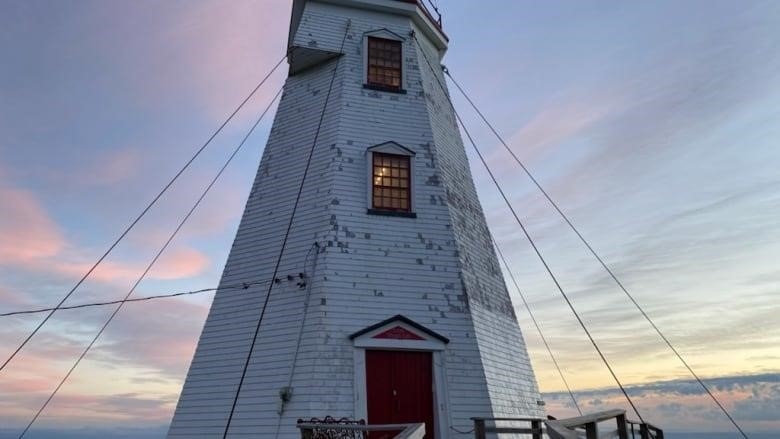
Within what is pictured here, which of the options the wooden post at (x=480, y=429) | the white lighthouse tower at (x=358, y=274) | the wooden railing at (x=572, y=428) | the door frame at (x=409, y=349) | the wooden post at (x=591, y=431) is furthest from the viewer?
the white lighthouse tower at (x=358, y=274)

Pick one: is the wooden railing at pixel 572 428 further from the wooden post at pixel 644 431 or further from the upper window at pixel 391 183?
the upper window at pixel 391 183

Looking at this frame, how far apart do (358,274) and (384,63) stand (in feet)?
19.1

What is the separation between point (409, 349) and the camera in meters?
10.5

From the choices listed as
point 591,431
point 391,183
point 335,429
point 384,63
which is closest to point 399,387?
point 335,429

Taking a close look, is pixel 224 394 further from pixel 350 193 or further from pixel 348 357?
pixel 350 193

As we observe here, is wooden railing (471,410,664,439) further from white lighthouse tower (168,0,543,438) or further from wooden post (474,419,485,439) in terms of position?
white lighthouse tower (168,0,543,438)

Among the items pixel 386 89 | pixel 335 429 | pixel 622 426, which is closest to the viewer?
pixel 335 429

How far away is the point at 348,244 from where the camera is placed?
11.1m

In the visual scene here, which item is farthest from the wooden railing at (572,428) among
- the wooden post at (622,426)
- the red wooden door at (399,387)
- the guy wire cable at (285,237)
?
the guy wire cable at (285,237)

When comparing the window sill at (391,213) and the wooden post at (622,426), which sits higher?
the window sill at (391,213)

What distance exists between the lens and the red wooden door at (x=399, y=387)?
32.8 feet

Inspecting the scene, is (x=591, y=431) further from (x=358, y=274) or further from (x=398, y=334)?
(x=358, y=274)

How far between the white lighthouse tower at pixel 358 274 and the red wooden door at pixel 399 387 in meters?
0.03

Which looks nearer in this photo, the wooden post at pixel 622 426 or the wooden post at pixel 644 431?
the wooden post at pixel 622 426
